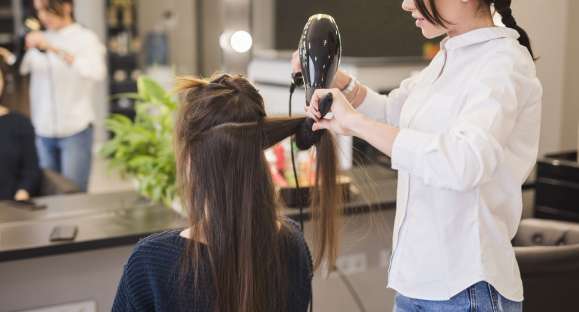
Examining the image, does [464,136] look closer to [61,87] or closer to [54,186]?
[54,186]

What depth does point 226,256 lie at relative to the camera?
3.74ft

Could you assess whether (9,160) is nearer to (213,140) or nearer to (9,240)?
(9,240)

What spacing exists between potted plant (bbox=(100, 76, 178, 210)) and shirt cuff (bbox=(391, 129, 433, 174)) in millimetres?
1373

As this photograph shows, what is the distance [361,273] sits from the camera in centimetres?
258

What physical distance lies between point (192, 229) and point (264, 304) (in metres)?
0.18

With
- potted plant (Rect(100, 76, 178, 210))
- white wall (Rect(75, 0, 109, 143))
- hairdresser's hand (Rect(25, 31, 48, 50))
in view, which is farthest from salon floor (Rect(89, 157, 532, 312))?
white wall (Rect(75, 0, 109, 143))

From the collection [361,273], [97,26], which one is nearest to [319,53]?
[361,273]

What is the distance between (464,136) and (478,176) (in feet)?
0.21

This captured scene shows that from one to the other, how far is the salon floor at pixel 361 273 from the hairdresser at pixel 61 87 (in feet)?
5.64

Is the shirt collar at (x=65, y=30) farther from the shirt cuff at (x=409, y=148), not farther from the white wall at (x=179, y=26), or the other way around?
the white wall at (x=179, y=26)

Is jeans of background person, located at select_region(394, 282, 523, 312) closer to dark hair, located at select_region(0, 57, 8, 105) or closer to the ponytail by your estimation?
the ponytail

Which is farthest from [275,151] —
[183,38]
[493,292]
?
[183,38]

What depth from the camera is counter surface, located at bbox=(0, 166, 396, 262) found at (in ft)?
6.30

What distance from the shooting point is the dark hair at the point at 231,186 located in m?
1.12
